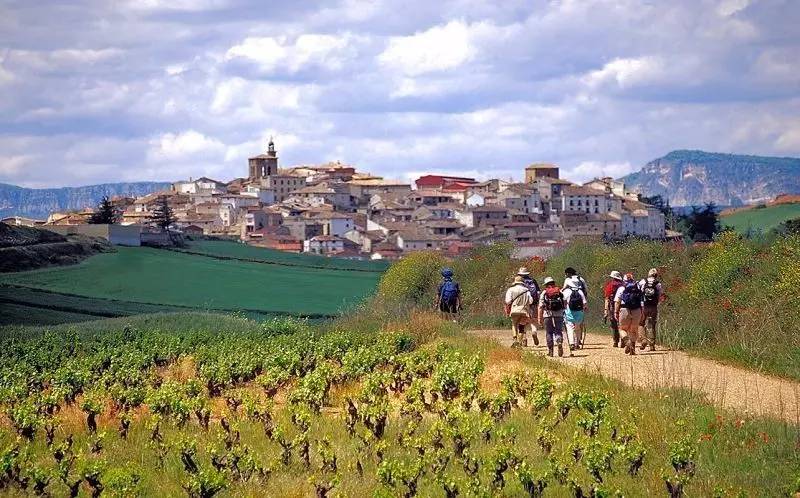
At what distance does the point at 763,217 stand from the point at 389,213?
4208 cm

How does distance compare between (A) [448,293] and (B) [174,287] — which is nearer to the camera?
(A) [448,293]

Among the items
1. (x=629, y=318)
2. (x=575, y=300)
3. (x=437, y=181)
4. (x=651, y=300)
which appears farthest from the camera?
(x=437, y=181)

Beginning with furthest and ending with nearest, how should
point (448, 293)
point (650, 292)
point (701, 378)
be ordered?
point (448, 293)
point (650, 292)
point (701, 378)

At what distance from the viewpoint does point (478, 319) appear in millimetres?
27797

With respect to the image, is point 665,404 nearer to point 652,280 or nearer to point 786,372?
point 786,372

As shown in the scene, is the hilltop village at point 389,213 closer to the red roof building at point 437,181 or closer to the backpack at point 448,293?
the red roof building at point 437,181

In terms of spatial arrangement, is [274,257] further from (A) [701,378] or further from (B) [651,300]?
(A) [701,378]

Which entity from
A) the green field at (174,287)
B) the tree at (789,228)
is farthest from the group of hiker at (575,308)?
the green field at (174,287)

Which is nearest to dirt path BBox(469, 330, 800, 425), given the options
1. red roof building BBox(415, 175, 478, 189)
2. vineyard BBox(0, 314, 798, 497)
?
vineyard BBox(0, 314, 798, 497)

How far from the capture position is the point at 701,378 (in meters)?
16.5

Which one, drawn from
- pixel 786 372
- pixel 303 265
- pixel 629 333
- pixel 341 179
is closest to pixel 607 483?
pixel 786 372

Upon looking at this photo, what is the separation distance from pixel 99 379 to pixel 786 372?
10587mm

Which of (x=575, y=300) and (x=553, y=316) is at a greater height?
(x=575, y=300)

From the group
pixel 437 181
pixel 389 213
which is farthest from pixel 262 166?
pixel 389 213
